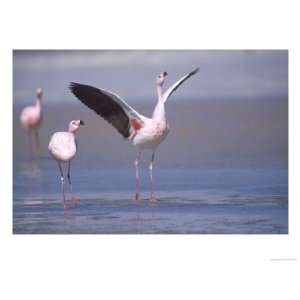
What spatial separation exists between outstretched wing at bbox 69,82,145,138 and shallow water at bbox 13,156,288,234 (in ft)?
1.39

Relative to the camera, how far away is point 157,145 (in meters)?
6.80

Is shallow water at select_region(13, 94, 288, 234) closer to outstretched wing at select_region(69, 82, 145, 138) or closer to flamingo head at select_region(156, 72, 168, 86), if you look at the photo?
outstretched wing at select_region(69, 82, 145, 138)

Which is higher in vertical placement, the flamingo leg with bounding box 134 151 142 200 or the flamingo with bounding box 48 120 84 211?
the flamingo with bounding box 48 120 84 211

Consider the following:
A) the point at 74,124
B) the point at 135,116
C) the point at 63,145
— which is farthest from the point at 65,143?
the point at 135,116

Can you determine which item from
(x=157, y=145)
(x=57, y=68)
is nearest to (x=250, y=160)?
(x=157, y=145)

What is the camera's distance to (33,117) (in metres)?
6.74

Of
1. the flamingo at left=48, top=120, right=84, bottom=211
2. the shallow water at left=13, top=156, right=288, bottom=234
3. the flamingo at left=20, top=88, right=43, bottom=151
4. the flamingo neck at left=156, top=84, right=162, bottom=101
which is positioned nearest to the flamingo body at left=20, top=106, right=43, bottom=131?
the flamingo at left=20, top=88, right=43, bottom=151

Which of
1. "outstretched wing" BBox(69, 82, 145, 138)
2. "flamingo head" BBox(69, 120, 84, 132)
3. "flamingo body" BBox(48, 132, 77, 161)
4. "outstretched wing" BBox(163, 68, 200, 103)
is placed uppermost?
"outstretched wing" BBox(163, 68, 200, 103)

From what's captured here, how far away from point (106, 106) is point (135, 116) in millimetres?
266

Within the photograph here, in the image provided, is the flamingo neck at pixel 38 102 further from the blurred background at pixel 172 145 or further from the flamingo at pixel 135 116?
the flamingo at pixel 135 116

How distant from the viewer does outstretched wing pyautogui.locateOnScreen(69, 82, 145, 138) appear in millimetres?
6688

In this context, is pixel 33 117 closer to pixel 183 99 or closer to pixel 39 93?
pixel 39 93
